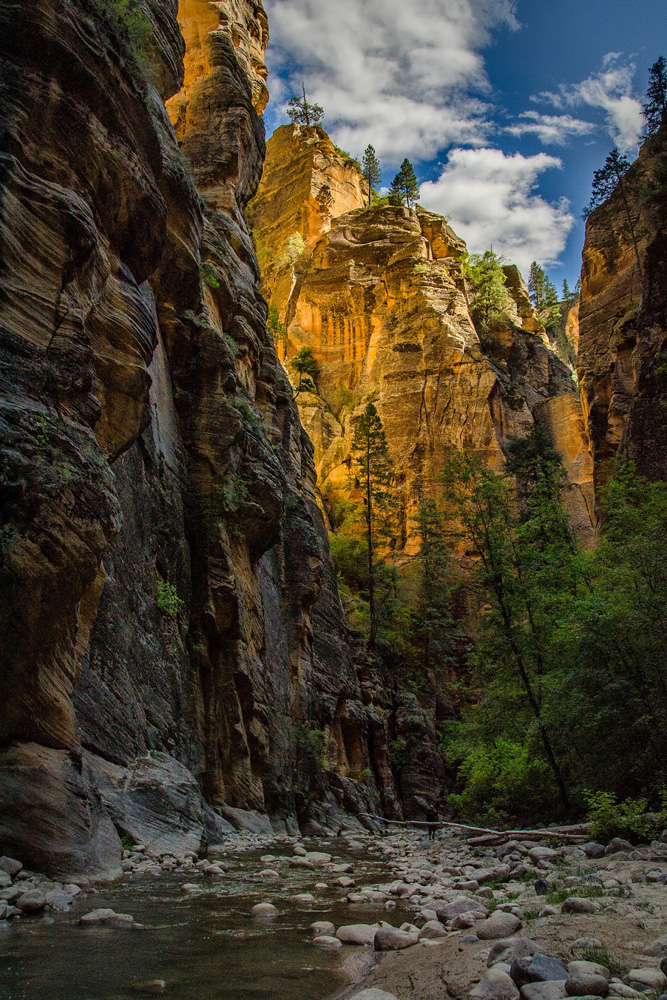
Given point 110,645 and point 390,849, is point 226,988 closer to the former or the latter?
point 110,645

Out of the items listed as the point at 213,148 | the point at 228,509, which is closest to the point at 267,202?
the point at 213,148

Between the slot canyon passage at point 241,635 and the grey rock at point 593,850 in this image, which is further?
the grey rock at point 593,850

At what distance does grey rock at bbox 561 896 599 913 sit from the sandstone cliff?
195 inches

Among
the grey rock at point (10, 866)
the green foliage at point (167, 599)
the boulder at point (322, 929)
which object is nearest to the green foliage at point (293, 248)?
the green foliage at point (167, 599)

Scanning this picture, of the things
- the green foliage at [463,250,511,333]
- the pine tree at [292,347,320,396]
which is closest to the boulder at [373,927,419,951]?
the pine tree at [292,347,320,396]

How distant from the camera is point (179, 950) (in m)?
4.41

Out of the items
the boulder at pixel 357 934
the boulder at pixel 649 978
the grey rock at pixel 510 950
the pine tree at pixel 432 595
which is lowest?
the boulder at pixel 357 934

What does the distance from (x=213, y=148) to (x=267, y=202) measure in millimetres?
42928

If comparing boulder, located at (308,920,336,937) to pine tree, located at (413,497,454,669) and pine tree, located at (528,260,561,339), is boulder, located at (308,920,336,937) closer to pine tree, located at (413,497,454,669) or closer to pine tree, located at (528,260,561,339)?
pine tree, located at (413,497,454,669)

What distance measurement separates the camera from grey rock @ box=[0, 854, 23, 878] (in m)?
5.73

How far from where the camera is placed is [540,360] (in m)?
56.4

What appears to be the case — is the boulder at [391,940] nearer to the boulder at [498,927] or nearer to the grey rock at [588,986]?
the boulder at [498,927]

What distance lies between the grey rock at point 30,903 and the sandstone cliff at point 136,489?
1061mm

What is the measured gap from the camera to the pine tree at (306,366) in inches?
2042
